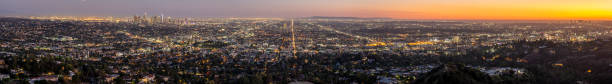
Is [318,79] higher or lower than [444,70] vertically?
lower

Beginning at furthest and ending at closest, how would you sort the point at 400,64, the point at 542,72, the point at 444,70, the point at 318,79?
the point at 400,64, the point at 542,72, the point at 318,79, the point at 444,70

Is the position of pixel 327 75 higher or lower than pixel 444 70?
lower

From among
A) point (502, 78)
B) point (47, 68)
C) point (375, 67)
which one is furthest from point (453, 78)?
point (47, 68)

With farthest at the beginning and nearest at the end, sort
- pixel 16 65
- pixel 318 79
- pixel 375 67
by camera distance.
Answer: pixel 375 67
pixel 318 79
pixel 16 65

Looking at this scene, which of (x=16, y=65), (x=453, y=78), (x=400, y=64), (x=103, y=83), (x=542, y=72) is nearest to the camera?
(x=453, y=78)

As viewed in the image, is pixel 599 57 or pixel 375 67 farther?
pixel 375 67

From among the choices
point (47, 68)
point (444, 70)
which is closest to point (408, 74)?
point (444, 70)

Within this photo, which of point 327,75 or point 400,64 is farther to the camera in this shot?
point 400,64

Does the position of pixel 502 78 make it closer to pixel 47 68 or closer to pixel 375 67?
pixel 375 67

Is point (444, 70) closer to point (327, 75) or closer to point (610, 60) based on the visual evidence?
point (327, 75)
